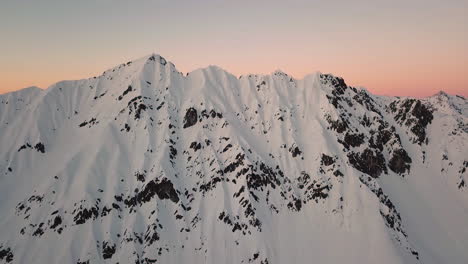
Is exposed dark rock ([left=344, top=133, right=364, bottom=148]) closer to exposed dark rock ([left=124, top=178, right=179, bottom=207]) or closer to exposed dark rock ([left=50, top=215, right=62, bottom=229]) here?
exposed dark rock ([left=124, top=178, right=179, bottom=207])

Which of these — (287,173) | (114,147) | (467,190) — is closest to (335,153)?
(287,173)

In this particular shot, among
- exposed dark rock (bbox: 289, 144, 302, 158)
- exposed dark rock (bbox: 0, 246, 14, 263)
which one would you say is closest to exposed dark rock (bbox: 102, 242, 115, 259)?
exposed dark rock (bbox: 0, 246, 14, 263)

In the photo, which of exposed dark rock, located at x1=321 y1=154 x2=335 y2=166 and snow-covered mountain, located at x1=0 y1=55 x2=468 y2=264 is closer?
snow-covered mountain, located at x1=0 y1=55 x2=468 y2=264

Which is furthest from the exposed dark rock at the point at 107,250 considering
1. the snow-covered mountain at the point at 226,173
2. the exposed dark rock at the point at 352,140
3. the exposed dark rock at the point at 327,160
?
the exposed dark rock at the point at 352,140

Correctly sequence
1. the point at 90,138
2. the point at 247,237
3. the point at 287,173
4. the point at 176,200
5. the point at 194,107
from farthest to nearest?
the point at 194,107, the point at 90,138, the point at 287,173, the point at 176,200, the point at 247,237

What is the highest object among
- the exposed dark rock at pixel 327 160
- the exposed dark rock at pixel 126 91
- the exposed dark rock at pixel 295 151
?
the exposed dark rock at pixel 126 91

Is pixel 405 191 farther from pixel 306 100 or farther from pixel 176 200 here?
pixel 176 200

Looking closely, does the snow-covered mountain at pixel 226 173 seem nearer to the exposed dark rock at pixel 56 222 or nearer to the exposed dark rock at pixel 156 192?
the exposed dark rock at pixel 156 192

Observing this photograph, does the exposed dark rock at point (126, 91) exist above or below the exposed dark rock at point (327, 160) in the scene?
above

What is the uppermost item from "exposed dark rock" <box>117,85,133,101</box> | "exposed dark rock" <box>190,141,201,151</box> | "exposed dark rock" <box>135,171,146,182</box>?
"exposed dark rock" <box>117,85,133,101</box>
